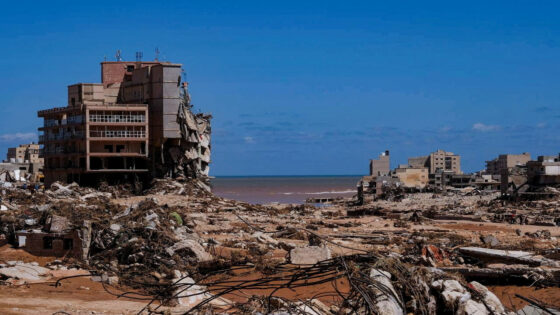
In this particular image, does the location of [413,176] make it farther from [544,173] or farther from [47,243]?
[47,243]

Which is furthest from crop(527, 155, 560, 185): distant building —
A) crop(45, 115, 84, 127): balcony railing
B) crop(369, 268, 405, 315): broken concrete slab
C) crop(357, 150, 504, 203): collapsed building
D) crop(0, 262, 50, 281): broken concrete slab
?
crop(369, 268, 405, 315): broken concrete slab

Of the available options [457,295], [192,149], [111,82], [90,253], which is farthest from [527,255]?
[111,82]

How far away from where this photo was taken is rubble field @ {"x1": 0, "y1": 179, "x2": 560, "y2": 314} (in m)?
9.09

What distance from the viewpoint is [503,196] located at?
45.1m

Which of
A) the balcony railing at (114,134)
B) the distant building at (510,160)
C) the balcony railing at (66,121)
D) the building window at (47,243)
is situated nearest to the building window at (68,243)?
the building window at (47,243)

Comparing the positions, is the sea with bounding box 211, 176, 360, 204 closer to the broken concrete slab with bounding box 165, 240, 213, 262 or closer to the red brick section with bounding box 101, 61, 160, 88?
the red brick section with bounding box 101, 61, 160, 88

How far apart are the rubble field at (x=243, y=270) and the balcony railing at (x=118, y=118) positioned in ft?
63.3

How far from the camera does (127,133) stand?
145ft

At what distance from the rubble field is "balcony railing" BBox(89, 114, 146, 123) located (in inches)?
760

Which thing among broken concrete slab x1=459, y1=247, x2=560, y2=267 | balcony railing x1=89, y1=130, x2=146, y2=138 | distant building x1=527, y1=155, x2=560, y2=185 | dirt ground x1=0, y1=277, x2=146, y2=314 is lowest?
dirt ground x1=0, y1=277, x2=146, y2=314

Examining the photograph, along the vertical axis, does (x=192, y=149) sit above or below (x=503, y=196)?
above

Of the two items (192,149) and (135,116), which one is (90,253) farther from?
(192,149)

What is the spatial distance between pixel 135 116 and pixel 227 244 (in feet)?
88.6

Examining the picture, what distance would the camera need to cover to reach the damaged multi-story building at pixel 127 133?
44.1 metres
